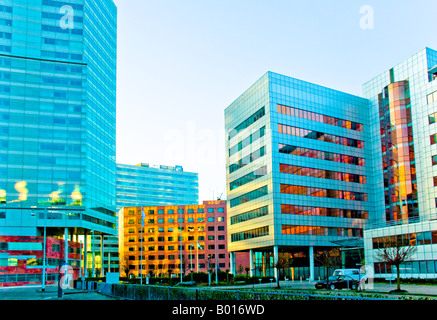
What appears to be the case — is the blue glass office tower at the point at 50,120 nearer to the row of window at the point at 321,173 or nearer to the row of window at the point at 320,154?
the row of window at the point at 321,173

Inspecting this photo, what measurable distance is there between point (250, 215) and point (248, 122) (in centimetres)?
1916

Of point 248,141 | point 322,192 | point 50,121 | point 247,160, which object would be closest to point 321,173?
point 322,192

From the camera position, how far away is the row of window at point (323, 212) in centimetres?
9045

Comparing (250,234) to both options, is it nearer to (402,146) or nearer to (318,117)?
(318,117)

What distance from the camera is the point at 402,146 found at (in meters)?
96.0

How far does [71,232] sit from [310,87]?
208 ft

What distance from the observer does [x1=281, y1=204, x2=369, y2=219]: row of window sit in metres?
90.4

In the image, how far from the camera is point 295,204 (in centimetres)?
9150

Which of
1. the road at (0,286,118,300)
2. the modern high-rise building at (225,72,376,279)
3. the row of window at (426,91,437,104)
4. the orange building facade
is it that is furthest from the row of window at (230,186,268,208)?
the orange building facade

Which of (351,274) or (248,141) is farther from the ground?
(248,141)

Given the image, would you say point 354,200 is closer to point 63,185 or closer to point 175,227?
point 63,185

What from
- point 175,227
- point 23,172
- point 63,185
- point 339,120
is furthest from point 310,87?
point 175,227

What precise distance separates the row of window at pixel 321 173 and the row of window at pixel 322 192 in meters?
2.61

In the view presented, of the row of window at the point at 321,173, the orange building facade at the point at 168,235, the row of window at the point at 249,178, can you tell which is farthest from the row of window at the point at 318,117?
the orange building facade at the point at 168,235
